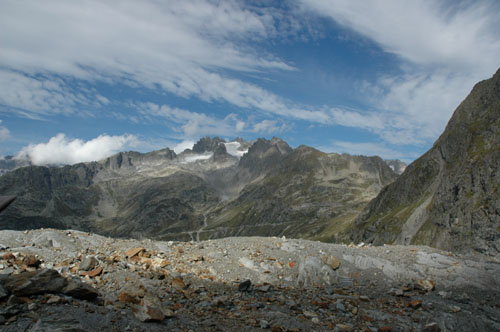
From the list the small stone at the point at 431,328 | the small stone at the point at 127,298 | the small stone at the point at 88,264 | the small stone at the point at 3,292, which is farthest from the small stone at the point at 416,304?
the small stone at the point at 3,292

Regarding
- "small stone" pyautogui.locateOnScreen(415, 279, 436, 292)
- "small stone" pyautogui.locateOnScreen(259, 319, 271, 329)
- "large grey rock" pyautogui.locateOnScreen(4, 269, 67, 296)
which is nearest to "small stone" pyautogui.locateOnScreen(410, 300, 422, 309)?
"small stone" pyautogui.locateOnScreen(415, 279, 436, 292)

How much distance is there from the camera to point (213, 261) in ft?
68.9

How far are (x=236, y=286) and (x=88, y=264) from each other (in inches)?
339

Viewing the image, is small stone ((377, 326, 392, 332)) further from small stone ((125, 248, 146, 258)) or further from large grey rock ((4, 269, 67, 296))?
small stone ((125, 248, 146, 258))

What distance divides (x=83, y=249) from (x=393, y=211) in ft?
533

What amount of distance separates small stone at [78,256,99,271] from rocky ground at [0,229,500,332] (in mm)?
58

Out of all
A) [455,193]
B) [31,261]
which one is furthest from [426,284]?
[455,193]

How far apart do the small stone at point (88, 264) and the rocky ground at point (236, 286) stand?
58 millimetres

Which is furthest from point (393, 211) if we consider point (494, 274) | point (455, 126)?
point (494, 274)

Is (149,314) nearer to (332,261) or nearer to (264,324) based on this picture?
(264,324)

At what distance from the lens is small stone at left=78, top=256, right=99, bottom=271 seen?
16297 millimetres

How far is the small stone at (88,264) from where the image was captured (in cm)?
1630

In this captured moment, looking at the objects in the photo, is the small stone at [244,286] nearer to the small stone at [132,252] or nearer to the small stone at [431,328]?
the small stone at [132,252]

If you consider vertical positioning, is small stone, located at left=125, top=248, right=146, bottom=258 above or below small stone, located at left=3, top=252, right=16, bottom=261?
below
